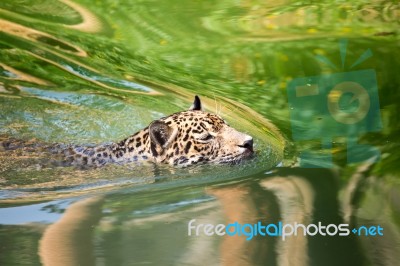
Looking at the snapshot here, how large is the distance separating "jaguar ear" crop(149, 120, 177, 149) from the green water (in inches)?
11.0

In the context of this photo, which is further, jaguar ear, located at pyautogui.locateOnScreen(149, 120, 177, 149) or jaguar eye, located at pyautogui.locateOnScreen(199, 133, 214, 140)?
jaguar eye, located at pyautogui.locateOnScreen(199, 133, 214, 140)

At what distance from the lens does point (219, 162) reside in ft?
27.6

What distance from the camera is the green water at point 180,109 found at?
260 inches

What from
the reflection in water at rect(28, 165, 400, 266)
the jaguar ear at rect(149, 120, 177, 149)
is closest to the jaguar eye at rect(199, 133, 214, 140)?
the jaguar ear at rect(149, 120, 177, 149)

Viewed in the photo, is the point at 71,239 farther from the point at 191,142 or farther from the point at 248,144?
the point at 248,144

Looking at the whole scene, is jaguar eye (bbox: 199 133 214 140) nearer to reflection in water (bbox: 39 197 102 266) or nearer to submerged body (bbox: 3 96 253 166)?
submerged body (bbox: 3 96 253 166)

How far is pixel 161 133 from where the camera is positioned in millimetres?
8234

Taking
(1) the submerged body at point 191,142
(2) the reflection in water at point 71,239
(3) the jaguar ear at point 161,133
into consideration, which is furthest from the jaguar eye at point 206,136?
(2) the reflection in water at point 71,239

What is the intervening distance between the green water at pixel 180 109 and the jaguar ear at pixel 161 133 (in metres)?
0.28

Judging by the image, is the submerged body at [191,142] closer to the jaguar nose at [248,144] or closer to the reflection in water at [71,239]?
the jaguar nose at [248,144]

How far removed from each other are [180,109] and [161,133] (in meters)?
2.44

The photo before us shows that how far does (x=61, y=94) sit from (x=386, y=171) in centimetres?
472

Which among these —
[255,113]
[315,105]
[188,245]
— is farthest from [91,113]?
[188,245]

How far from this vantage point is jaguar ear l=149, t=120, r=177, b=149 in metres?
8.17
